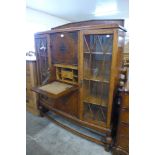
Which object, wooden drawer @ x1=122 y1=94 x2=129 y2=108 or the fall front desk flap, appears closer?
wooden drawer @ x1=122 y1=94 x2=129 y2=108

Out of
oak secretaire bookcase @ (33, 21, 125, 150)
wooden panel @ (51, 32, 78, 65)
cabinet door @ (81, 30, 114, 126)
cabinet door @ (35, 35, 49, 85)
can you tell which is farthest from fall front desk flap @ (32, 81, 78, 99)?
cabinet door @ (35, 35, 49, 85)

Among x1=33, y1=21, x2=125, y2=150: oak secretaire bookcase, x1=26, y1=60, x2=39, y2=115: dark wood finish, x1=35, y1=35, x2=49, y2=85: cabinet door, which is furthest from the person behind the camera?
x1=26, y1=60, x2=39, y2=115: dark wood finish

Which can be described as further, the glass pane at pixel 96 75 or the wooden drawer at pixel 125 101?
the glass pane at pixel 96 75

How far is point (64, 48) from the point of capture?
78.5 inches

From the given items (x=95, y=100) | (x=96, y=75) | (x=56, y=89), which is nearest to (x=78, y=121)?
(x=95, y=100)

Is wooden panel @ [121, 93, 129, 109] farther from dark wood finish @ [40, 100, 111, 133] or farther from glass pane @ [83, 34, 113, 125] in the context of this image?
dark wood finish @ [40, 100, 111, 133]

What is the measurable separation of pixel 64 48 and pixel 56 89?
592 mm

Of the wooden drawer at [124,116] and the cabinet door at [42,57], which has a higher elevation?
the cabinet door at [42,57]

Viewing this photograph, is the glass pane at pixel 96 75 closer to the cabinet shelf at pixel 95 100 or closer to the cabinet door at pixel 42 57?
the cabinet shelf at pixel 95 100

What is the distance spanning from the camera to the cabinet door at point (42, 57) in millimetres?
2279

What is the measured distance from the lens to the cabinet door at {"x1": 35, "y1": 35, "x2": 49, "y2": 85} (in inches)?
89.7

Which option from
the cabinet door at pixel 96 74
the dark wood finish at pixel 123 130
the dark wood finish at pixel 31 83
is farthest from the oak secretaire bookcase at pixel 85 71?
the dark wood finish at pixel 31 83

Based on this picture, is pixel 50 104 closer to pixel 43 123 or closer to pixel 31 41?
pixel 43 123
